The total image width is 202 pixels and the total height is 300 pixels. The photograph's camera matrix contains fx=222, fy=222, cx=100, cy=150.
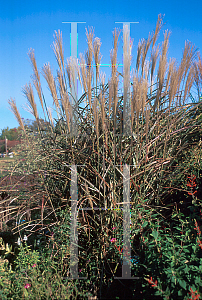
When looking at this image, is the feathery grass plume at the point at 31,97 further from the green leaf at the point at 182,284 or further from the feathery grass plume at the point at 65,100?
the green leaf at the point at 182,284

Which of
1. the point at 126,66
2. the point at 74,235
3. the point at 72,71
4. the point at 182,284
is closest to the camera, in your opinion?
the point at 182,284

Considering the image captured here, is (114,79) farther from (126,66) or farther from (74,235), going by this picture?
(74,235)

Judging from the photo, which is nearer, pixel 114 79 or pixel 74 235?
pixel 114 79

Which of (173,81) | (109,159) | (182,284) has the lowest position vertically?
(182,284)

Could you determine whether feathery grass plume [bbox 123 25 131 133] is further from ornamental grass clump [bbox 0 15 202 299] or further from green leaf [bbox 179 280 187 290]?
green leaf [bbox 179 280 187 290]

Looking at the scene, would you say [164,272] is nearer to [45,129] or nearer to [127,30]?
[45,129]

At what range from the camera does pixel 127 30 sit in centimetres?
186

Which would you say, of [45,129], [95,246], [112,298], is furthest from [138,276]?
[45,129]

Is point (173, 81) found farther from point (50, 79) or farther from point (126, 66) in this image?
point (50, 79)

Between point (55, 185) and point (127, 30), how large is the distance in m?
1.53

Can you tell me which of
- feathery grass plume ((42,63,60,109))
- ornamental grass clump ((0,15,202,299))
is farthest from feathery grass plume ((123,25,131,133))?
feathery grass plume ((42,63,60,109))

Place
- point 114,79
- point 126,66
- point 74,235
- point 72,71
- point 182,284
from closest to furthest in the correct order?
1. point 182,284
2. point 114,79
3. point 126,66
4. point 74,235
5. point 72,71

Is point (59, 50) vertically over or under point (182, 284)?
over

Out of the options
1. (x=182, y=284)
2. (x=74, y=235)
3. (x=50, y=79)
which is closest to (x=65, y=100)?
(x=50, y=79)
